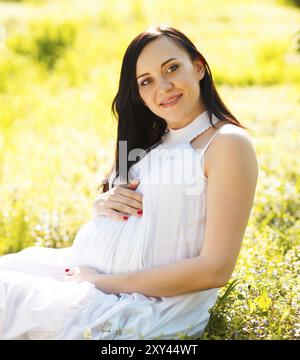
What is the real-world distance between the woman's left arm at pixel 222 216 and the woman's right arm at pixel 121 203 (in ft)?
1.04

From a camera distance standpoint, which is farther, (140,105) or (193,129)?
(140,105)

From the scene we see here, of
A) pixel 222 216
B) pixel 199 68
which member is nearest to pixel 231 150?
pixel 222 216

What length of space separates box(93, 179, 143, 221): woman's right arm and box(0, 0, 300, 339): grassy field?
1.96ft

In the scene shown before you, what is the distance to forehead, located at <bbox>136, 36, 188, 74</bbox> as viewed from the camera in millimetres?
2695

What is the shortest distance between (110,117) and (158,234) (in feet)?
17.0

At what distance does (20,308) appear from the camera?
2453mm

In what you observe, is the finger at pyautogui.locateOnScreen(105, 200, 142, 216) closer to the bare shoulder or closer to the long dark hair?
the long dark hair

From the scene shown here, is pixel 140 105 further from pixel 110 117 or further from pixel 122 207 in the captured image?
pixel 110 117

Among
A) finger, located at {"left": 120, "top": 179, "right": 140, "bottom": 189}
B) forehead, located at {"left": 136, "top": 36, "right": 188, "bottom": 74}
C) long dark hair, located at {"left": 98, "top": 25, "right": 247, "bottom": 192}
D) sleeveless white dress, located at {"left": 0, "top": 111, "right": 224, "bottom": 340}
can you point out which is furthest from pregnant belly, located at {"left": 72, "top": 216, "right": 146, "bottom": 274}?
forehead, located at {"left": 136, "top": 36, "right": 188, "bottom": 74}

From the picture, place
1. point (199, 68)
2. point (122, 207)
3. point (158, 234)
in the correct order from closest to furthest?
point (158, 234) < point (122, 207) < point (199, 68)

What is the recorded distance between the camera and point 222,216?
7.89 ft

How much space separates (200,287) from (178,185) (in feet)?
1.34

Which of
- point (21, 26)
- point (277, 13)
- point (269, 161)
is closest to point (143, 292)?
point (269, 161)

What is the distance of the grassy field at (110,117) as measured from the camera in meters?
3.28
